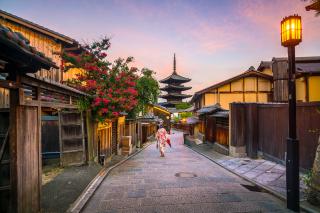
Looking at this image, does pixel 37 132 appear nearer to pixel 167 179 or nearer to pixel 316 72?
pixel 167 179

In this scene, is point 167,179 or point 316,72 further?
point 316,72

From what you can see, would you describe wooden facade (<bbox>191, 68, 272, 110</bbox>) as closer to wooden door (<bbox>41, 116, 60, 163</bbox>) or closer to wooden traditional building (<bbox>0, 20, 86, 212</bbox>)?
wooden door (<bbox>41, 116, 60, 163</bbox>)

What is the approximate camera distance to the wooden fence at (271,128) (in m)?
8.95

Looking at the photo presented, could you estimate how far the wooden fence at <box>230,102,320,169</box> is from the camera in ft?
29.3

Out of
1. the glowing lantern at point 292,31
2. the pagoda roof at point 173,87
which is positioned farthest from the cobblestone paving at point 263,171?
the pagoda roof at point 173,87

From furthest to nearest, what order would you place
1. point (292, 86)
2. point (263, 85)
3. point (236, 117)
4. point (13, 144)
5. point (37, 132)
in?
1. point (263, 85)
2. point (236, 117)
3. point (292, 86)
4. point (37, 132)
5. point (13, 144)

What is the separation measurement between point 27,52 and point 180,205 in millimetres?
→ 5139

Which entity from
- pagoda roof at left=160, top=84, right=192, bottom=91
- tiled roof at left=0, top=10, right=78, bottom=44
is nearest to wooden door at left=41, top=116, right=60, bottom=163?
tiled roof at left=0, top=10, right=78, bottom=44

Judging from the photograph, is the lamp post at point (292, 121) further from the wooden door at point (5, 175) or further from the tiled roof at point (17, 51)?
the wooden door at point (5, 175)

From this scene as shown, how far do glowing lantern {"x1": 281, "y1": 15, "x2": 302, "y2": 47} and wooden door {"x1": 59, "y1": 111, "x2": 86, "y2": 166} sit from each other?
8.69 m

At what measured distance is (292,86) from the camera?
6062mm

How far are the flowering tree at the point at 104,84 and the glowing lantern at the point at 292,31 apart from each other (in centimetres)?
780

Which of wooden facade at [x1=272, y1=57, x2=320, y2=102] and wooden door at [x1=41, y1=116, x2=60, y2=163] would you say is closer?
wooden door at [x1=41, y1=116, x2=60, y2=163]

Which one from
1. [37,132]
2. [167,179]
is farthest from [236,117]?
[37,132]
